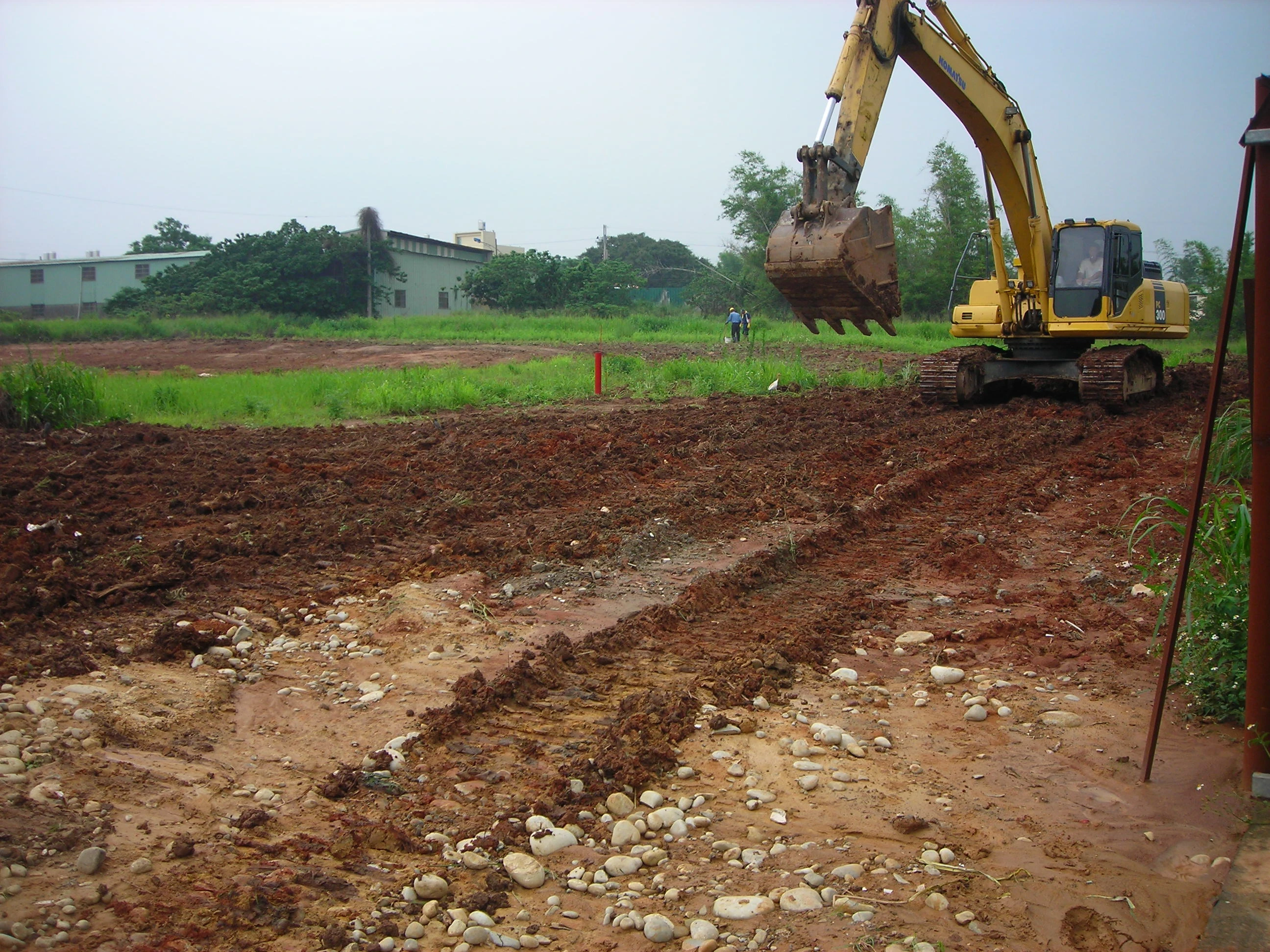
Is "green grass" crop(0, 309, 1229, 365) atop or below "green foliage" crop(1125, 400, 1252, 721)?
atop

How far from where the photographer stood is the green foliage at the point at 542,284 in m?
51.9

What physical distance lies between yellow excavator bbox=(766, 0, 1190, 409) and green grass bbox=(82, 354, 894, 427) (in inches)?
181

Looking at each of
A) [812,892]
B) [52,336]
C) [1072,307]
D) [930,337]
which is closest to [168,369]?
[52,336]

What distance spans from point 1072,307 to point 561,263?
134 ft

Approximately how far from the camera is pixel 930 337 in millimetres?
35375

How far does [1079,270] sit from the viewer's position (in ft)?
46.8

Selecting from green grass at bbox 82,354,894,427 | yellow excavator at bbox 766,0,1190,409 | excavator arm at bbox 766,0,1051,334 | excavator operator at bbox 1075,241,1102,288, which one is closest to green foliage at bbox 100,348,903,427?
green grass at bbox 82,354,894,427

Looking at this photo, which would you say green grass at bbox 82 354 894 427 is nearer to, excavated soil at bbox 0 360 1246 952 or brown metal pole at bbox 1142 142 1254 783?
excavated soil at bbox 0 360 1246 952

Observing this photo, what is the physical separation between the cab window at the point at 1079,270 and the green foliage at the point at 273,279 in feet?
133

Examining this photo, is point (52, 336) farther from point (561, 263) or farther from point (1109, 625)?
point (1109, 625)

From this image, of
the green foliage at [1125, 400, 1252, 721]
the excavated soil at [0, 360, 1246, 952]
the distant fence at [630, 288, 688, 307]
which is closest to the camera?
the excavated soil at [0, 360, 1246, 952]

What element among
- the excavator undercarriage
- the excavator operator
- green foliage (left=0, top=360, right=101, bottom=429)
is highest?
the excavator operator

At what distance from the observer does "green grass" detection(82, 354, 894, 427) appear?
1545cm

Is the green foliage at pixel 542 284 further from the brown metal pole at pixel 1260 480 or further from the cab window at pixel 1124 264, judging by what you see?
the brown metal pole at pixel 1260 480
